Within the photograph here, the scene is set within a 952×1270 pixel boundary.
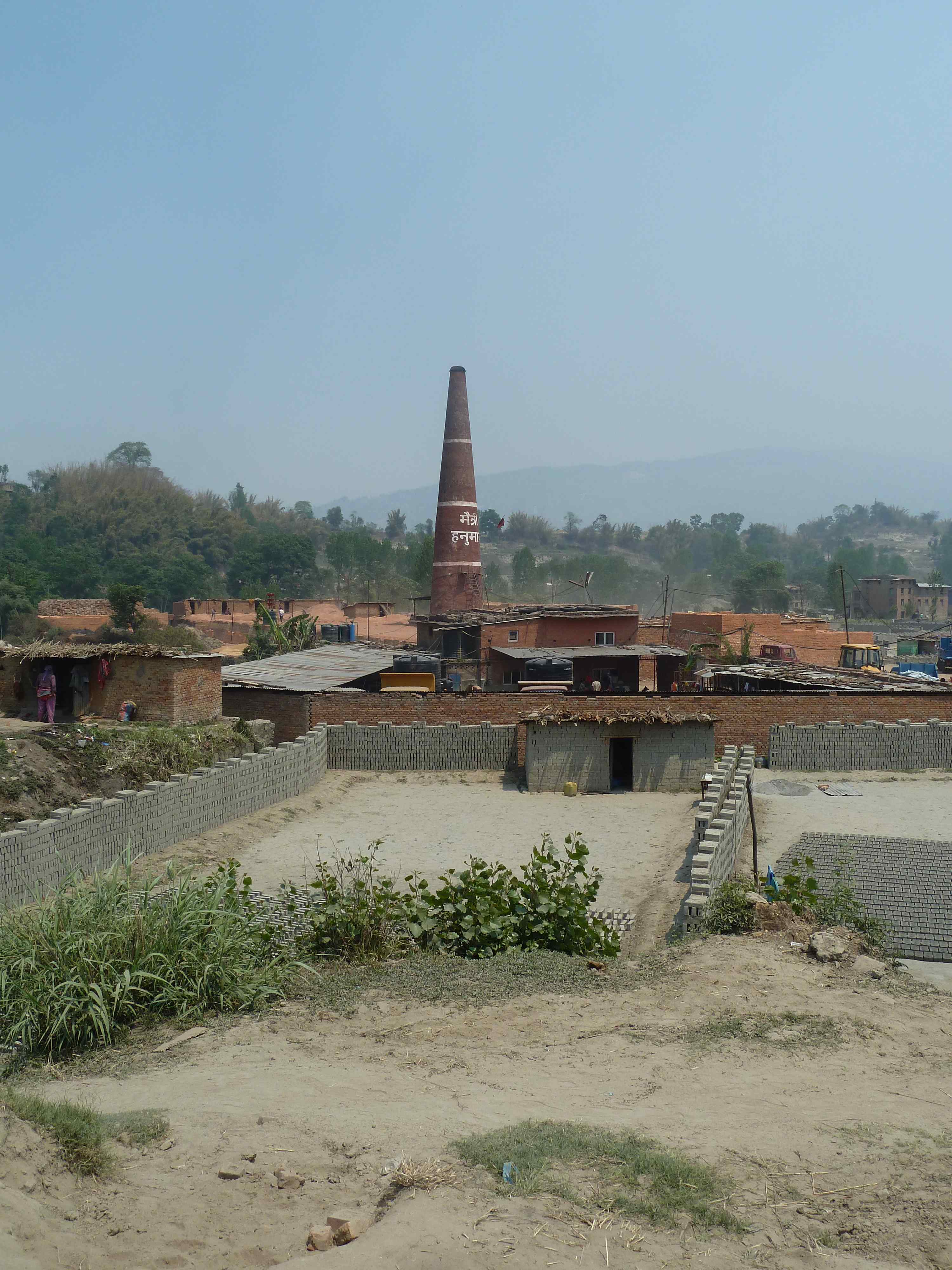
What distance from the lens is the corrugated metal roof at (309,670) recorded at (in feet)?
75.4

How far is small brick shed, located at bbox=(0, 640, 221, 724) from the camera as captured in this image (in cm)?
2044

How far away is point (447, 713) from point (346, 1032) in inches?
602

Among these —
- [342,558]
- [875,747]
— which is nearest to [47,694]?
[875,747]

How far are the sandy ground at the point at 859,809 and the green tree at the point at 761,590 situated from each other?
72725mm

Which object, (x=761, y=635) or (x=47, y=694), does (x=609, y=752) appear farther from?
(x=761, y=635)

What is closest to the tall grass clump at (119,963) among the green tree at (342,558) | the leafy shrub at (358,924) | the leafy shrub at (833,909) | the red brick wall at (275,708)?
the leafy shrub at (358,924)

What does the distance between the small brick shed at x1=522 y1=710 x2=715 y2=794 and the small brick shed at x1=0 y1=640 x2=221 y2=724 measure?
251 inches

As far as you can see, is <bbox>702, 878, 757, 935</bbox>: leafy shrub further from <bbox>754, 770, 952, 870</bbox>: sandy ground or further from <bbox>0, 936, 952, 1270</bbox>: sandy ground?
<bbox>754, 770, 952, 870</bbox>: sandy ground

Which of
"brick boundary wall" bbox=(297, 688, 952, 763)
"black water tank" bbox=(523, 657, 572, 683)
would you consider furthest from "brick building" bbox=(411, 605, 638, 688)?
"brick boundary wall" bbox=(297, 688, 952, 763)

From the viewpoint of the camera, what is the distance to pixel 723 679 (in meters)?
26.9

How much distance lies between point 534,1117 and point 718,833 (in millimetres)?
7479

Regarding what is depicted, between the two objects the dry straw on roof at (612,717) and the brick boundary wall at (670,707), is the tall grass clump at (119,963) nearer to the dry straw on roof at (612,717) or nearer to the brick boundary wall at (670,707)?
the dry straw on roof at (612,717)

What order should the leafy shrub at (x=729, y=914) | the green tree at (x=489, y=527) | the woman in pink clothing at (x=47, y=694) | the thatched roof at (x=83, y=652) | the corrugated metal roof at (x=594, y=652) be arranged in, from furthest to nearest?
the green tree at (x=489, y=527), the corrugated metal roof at (x=594, y=652), the woman in pink clothing at (x=47, y=694), the thatched roof at (x=83, y=652), the leafy shrub at (x=729, y=914)

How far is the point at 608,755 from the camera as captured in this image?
66.6 ft
